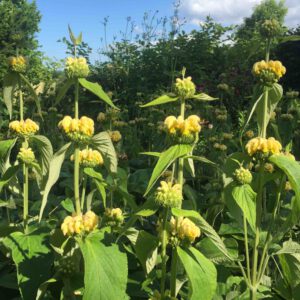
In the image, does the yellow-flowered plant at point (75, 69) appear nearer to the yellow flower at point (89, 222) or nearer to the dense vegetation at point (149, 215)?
the dense vegetation at point (149, 215)

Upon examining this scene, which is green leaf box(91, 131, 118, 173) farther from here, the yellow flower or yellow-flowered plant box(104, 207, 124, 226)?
yellow-flowered plant box(104, 207, 124, 226)

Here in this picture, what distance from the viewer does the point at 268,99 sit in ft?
5.09

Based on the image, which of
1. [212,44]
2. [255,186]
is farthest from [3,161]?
[212,44]

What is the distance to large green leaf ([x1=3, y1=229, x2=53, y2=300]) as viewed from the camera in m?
1.31

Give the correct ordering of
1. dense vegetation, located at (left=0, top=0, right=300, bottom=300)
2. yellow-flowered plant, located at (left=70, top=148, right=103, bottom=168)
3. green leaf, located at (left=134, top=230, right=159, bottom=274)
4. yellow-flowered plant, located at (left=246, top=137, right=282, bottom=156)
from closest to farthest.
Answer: dense vegetation, located at (left=0, top=0, right=300, bottom=300)
green leaf, located at (left=134, top=230, right=159, bottom=274)
yellow-flowered plant, located at (left=246, top=137, right=282, bottom=156)
yellow-flowered plant, located at (left=70, top=148, right=103, bottom=168)

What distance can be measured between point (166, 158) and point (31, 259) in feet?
1.85

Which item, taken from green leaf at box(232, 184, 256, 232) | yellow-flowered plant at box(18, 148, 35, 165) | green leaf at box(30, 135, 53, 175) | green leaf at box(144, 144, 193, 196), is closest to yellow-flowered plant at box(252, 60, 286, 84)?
green leaf at box(232, 184, 256, 232)

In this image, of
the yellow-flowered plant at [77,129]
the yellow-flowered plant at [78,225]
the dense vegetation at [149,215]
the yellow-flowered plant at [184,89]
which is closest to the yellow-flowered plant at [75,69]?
the dense vegetation at [149,215]

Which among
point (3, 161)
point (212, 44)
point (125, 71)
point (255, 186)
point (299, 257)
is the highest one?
point (212, 44)

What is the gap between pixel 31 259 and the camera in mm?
1353

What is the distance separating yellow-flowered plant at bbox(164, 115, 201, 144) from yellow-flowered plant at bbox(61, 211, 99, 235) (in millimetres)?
320

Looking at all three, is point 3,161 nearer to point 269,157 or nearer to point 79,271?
point 79,271

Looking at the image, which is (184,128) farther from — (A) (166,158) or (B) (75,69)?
(B) (75,69)

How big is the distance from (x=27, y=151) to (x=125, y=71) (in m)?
5.11
